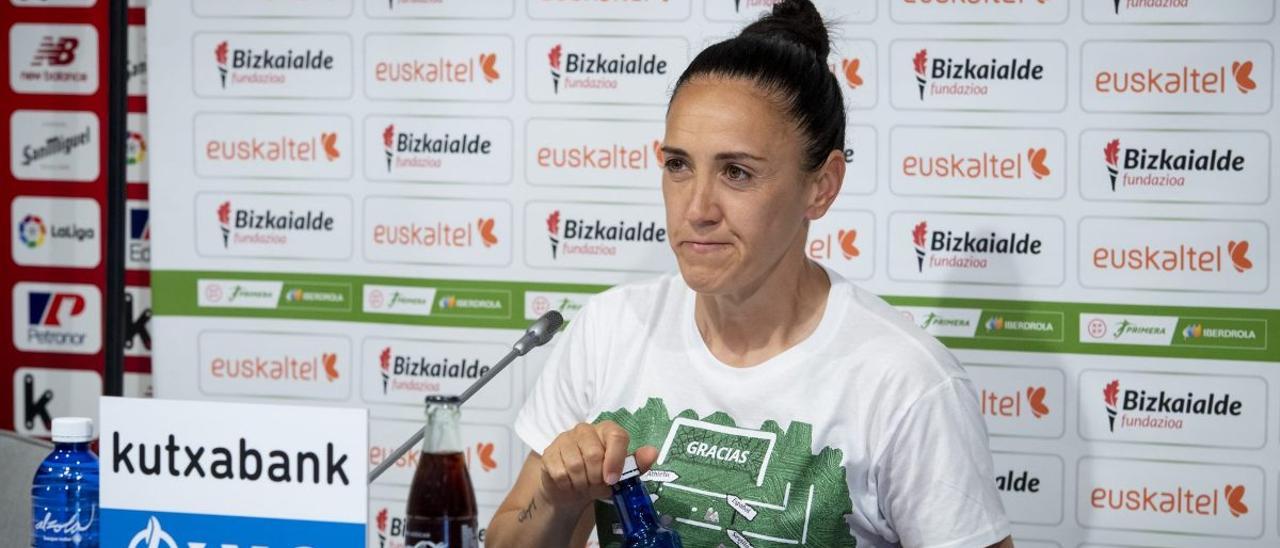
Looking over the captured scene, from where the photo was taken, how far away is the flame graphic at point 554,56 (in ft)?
9.62

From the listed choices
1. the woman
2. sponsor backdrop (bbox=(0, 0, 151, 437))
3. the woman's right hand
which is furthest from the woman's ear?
sponsor backdrop (bbox=(0, 0, 151, 437))

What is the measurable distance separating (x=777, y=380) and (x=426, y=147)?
4.77 ft

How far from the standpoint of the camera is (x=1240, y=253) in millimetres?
2650

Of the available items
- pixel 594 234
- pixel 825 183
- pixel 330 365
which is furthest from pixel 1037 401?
pixel 330 365

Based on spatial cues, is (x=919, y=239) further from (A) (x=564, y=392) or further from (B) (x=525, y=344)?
(B) (x=525, y=344)

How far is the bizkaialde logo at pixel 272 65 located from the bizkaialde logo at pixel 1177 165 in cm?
167

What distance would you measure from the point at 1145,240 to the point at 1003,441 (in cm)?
51

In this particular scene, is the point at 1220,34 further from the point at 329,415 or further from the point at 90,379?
the point at 90,379

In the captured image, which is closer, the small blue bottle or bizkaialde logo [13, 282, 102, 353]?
the small blue bottle

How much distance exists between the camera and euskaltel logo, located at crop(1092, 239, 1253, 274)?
8.71 feet

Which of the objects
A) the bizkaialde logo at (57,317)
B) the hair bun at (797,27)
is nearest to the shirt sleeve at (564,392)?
the hair bun at (797,27)

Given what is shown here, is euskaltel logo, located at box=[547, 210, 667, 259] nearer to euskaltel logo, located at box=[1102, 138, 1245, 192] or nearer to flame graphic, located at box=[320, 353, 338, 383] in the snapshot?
flame graphic, located at box=[320, 353, 338, 383]

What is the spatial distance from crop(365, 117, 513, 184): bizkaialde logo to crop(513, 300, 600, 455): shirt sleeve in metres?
1.05

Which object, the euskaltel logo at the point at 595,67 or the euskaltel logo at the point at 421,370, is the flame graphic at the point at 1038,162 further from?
the euskaltel logo at the point at 421,370
